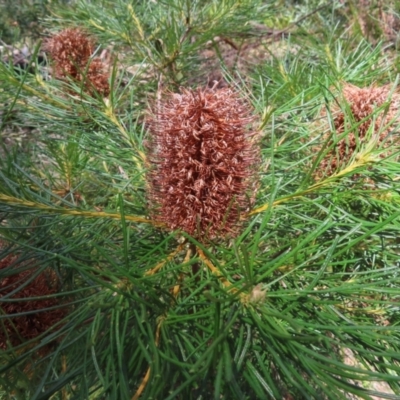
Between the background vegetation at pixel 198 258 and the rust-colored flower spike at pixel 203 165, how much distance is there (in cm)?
3

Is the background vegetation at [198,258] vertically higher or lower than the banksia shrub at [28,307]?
higher

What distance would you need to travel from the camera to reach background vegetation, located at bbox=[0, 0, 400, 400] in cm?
29

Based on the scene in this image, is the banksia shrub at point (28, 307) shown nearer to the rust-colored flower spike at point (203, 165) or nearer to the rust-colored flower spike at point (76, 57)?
the rust-colored flower spike at point (203, 165)

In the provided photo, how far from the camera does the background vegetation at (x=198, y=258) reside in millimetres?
289

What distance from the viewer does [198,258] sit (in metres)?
0.36

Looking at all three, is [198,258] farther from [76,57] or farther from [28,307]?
[76,57]

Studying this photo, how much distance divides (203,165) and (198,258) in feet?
0.30

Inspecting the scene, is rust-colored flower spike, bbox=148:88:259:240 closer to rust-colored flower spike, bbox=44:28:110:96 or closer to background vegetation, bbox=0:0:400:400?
background vegetation, bbox=0:0:400:400

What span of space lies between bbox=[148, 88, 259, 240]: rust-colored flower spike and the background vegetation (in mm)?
28

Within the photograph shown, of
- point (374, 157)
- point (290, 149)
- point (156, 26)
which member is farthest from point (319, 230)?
point (156, 26)

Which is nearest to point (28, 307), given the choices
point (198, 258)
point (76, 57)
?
point (198, 258)

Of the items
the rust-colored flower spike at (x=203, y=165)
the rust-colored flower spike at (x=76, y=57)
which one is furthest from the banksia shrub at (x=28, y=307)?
the rust-colored flower spike at (x=76, y=57)

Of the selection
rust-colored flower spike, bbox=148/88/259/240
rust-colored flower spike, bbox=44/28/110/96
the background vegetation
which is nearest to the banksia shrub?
the background vegetation

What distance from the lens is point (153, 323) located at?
1.11 feet
